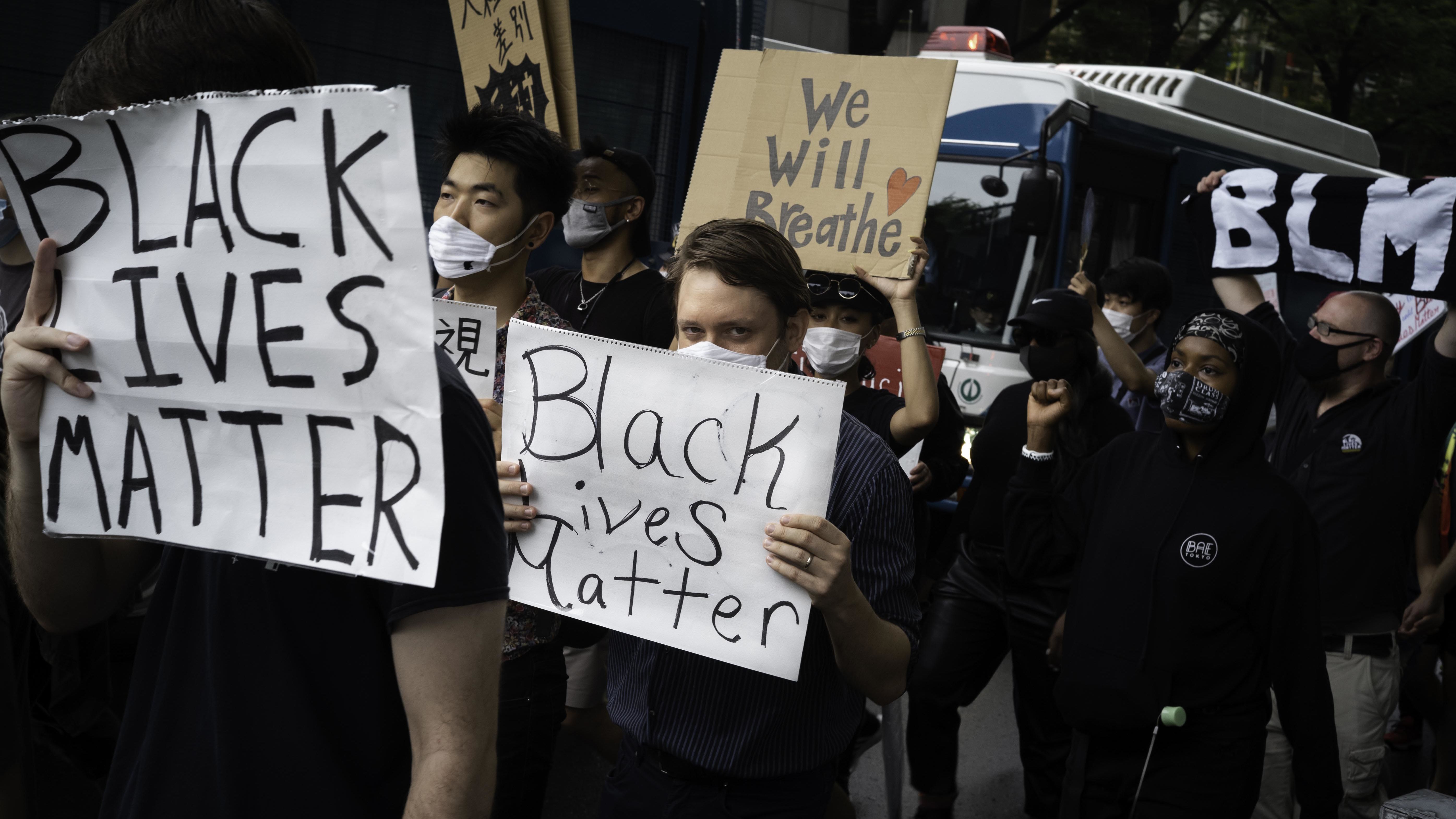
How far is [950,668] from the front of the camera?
175 inches

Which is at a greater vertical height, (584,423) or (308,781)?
(584,423)

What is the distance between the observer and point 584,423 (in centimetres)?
227

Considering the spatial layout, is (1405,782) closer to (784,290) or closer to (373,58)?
(784,290)

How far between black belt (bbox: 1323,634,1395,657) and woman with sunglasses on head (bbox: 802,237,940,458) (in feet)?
5.47

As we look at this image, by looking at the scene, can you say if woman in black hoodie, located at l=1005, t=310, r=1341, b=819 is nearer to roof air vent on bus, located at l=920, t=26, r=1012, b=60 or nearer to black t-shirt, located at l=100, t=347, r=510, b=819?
black t-shirt, located at l=100, t=347, r=510, b=819

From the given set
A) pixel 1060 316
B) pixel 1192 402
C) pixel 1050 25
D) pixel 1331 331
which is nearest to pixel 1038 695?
pixel 1060 316

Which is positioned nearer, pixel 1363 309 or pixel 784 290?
pixel 784 290

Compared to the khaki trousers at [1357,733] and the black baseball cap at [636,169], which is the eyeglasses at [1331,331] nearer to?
the khaki trousers at [1357,733]

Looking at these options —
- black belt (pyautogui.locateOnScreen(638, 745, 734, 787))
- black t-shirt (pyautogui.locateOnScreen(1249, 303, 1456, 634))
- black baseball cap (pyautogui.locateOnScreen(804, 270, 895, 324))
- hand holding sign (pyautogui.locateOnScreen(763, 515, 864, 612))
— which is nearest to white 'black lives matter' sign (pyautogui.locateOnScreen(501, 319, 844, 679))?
hand holding sign (pyautogui.locateOnScreen(763, 515, 864, 612))

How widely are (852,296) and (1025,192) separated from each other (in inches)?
155

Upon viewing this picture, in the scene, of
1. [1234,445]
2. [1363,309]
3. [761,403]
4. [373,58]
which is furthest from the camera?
[373,58]

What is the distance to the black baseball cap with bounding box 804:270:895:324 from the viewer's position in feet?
13.7

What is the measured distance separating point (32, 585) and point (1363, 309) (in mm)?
4445


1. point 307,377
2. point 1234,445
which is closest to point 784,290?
point 307,377
